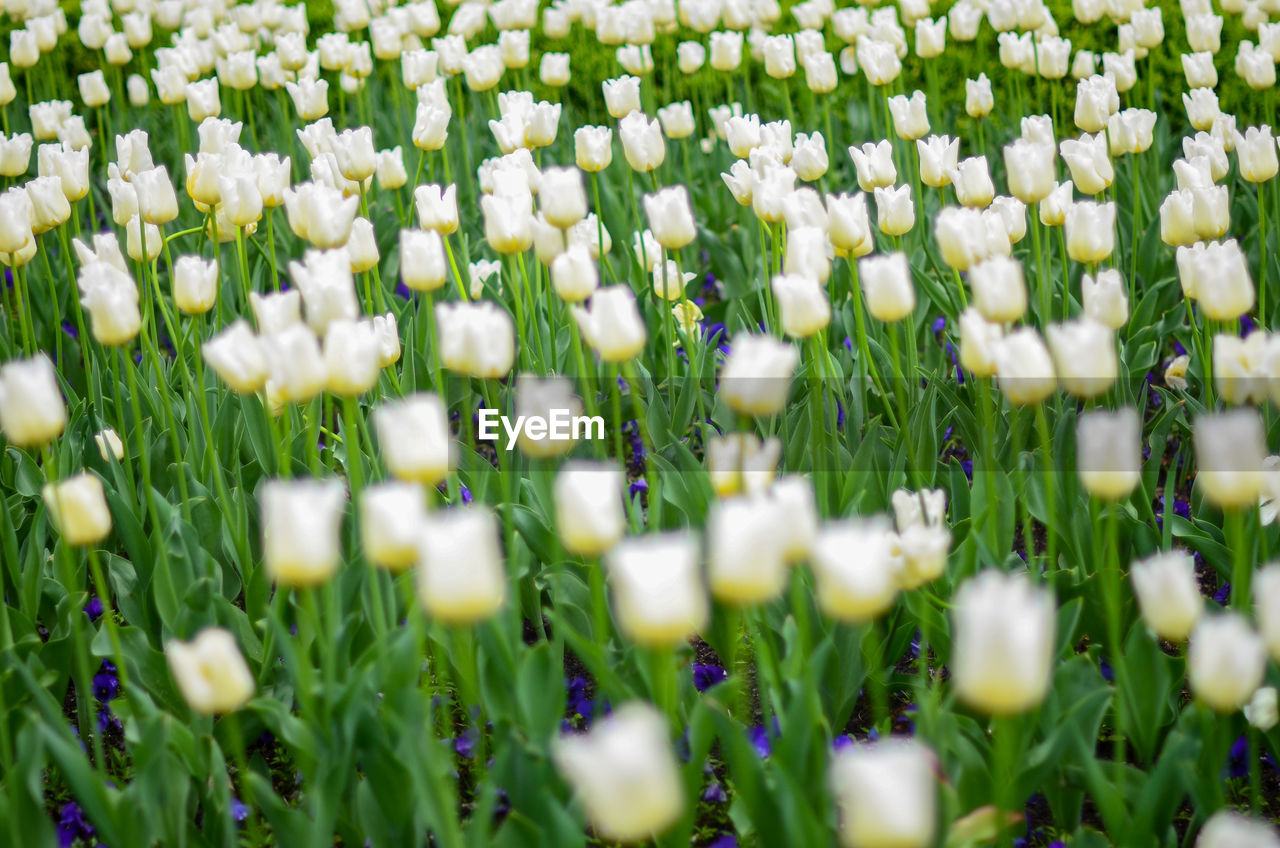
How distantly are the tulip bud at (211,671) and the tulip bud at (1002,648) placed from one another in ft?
2.98

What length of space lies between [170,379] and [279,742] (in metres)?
1.47

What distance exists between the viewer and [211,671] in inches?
63.1

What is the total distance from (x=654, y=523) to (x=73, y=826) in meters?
1.20

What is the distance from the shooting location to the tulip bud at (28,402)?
6.02 feet

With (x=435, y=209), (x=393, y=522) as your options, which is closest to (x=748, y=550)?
(x=393, y=522)

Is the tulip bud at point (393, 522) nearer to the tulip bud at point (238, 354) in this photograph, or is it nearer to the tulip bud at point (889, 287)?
the tulip bud at point (238, 354)

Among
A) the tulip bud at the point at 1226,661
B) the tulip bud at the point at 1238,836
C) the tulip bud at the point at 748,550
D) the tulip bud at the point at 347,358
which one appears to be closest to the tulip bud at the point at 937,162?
the tulip bud at the point at 347,358

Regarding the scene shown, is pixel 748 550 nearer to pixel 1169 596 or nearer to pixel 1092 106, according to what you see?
pixel 1169 596

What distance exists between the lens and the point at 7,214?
2.79 meters

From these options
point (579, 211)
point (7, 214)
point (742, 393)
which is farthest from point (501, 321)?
point (7, 214)

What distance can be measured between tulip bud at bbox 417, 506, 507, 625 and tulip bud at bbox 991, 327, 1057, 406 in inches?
34.3

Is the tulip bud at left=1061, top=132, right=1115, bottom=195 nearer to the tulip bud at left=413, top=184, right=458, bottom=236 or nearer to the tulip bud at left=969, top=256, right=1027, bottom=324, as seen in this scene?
the tulip bud at left=969, top=256, right=1027, bottom=324

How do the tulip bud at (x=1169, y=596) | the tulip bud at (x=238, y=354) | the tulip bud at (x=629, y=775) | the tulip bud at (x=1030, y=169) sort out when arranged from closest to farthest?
the tulip bud at (x=629, y=775) < the tulip bud at (x=1169, y=596) < the tulip bud at (x=238, y=354) < the tulip bud at (x=1030, y=169)

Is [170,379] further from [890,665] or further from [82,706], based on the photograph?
[890,665]
